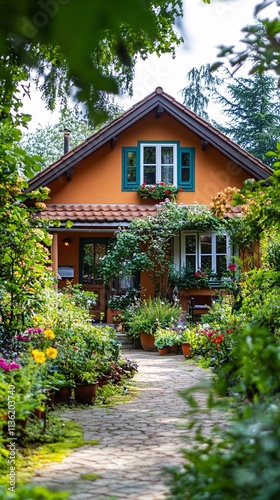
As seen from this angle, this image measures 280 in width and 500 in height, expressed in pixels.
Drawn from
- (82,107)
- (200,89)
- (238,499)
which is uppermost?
(200,89)

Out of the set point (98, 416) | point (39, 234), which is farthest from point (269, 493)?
point (39, 234)

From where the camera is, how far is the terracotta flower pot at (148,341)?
12.4 metres

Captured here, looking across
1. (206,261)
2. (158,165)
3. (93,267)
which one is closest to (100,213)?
(93,267)

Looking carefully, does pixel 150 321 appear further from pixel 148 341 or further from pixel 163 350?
pixel 163 350

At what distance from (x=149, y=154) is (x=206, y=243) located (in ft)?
9.63

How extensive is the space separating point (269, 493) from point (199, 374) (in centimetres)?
722

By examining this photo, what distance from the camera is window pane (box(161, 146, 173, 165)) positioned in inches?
647

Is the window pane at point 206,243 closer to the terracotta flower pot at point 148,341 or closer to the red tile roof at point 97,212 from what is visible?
the red tile roof at point 97,212

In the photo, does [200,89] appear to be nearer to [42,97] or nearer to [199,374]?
[42,97]

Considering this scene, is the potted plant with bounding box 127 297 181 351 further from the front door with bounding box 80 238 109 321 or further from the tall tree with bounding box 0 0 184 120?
the tall tree with bounding box 0 0 184 120

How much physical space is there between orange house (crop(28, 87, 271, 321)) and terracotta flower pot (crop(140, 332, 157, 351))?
141 inches

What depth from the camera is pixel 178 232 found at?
1605 cm

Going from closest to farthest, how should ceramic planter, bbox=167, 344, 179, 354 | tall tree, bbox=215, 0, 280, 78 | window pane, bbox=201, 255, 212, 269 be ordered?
1. tall tree, bbox=215, 0, 280, 78
2. ceramic planter, bbox=167, 344, 179, 354
3. window pane, bbox=201, 255, 212, 269

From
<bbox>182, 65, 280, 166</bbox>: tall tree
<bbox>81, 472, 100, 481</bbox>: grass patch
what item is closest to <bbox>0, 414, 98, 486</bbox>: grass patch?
<bbox>81, 472, 100, 481</bbox>: grass patch
